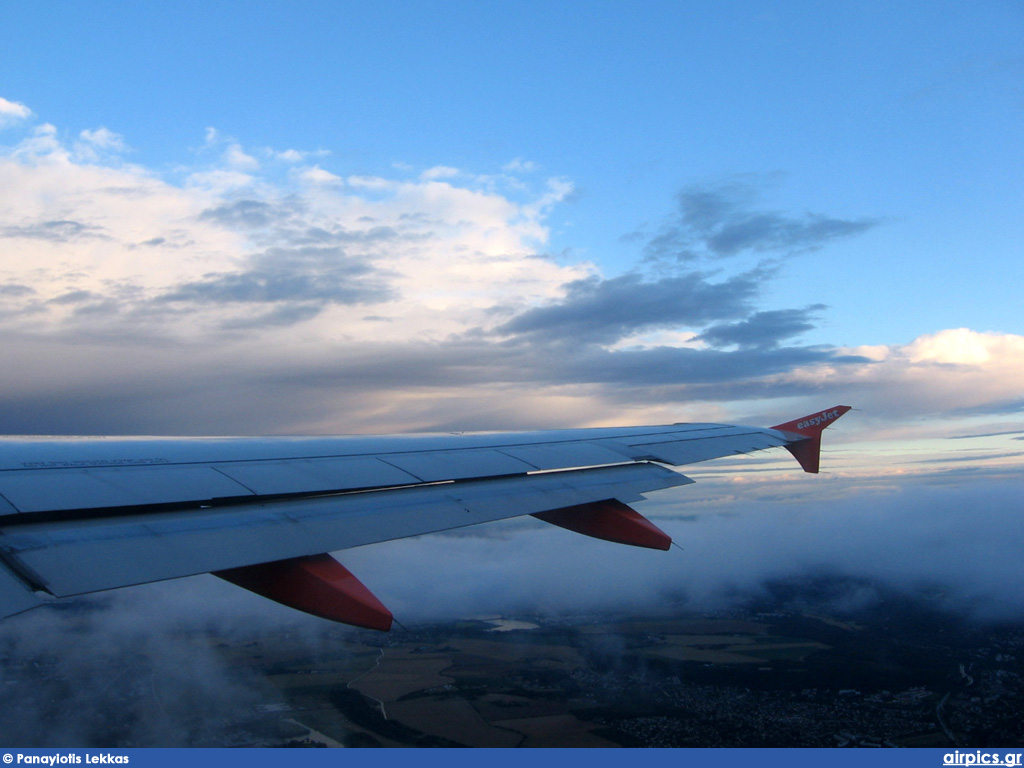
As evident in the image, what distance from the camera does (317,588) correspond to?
3781mm

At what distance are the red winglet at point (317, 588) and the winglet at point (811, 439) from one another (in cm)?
901

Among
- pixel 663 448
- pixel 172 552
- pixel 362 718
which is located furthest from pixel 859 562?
pixel 172 552

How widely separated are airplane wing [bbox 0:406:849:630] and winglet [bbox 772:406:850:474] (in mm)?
4168

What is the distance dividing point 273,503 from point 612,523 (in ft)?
11.3

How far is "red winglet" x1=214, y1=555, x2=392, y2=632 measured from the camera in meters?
3.64

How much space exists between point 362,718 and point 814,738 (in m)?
20.8

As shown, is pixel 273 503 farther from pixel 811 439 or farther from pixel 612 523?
pixel 811 439

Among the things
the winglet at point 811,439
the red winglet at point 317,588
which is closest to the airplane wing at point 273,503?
the red winglet at point 317,588

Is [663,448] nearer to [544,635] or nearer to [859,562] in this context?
[544,635]

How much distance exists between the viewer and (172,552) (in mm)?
3449

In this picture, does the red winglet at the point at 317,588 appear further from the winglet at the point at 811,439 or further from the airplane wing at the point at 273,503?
the winglet at the point at 811,439

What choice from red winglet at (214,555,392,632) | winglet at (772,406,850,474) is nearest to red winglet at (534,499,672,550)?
red winglet at (214,555,392,632)

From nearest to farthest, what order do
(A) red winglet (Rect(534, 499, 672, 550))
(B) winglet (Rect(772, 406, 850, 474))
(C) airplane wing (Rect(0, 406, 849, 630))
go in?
(C) airplane wing (Rect(0, 406, 849, 630)), (A) red winglet (Rect(534, 499, 672, 550)), (B) winglet (Rect(772, 406, 850, 474))

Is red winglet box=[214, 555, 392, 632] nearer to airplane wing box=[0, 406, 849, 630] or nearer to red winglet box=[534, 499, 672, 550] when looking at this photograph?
airplane wing box=[0, 406, 849, 630]
